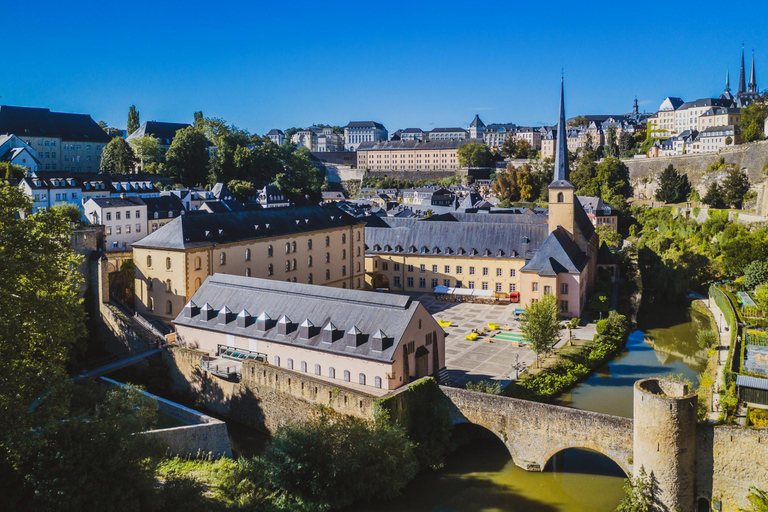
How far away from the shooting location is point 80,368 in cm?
2809

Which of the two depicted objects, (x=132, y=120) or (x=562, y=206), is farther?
(x=132, y=120)

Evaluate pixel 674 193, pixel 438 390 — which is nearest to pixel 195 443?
pixel 438 390

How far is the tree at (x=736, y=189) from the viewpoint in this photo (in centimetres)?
6769

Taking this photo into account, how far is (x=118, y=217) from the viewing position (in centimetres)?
4847

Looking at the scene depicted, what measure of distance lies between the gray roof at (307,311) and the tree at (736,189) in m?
54.6

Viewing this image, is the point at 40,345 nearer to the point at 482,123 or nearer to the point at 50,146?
the point at 50,146

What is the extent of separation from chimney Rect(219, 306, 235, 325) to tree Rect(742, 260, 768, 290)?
1308 inches

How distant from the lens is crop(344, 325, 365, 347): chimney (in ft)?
81.4

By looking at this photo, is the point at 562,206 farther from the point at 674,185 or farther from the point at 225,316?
the point at 674,185

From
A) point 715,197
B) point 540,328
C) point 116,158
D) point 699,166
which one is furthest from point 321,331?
point 699,166

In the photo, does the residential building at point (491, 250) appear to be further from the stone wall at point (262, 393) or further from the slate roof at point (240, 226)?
the stone wall at point (262, 393)

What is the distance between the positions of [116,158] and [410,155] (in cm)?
7269

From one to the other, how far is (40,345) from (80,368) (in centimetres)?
954

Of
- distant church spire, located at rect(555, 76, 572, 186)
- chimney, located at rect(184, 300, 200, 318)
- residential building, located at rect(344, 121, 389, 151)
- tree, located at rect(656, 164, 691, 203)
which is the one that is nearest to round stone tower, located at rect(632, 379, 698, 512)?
chimney, located at rect(184, 300, 200, 318)
